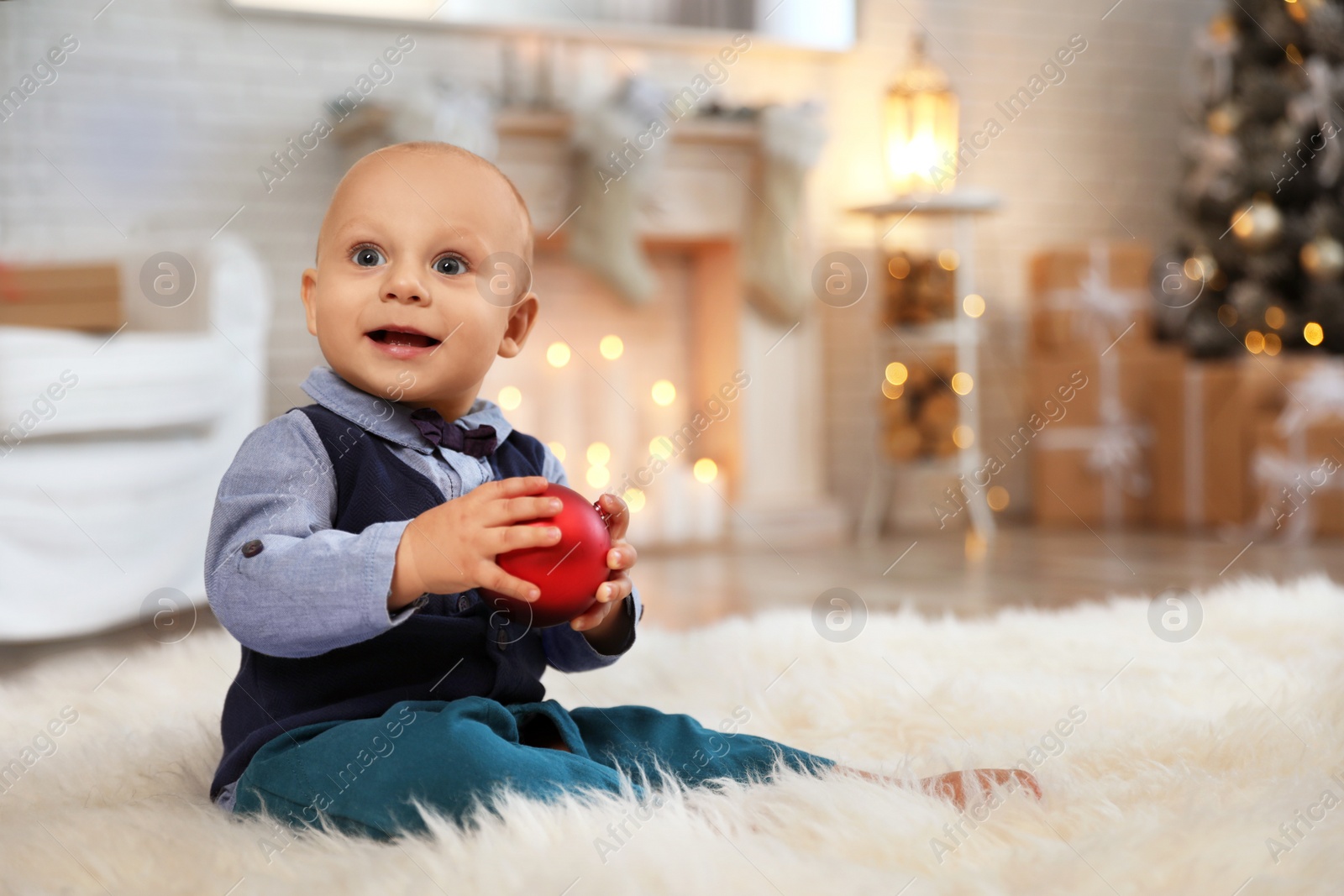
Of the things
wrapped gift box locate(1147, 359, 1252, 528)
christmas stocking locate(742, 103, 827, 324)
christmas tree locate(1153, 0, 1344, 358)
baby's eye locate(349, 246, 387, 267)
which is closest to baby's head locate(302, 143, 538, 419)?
baby's eye locate(349, 246, 387, 267)

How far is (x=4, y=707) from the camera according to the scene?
1.38 m

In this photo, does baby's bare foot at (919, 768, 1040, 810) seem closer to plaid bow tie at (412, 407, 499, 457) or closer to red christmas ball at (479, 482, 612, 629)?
red christmas ball at (479, 482, 612, 629)

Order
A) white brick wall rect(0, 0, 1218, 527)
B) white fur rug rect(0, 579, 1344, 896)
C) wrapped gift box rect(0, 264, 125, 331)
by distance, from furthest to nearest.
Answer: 1. white brick wall rect(0, 0, 1218, 527)
2. wrapped gift box rect(0, 264, 125, 331)
3. white fur rug rect(0, 579, 1344, 896)

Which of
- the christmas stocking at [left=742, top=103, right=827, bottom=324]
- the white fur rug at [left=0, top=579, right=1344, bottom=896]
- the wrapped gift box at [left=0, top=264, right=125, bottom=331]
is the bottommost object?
the white fur rug at [left=0, top=579, right=1344, bottom=896]

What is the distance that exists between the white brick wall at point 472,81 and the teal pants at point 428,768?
238 cm

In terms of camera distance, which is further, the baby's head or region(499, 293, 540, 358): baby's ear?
region(499, 293, 540, 358): baby's ear

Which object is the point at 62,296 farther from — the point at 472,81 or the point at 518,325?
the point at 518,325

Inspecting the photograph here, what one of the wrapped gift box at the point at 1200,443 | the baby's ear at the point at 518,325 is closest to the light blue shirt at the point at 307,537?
the baby's ear at the point at 518,325

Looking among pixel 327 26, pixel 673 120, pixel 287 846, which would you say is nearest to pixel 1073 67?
pixel 673 120

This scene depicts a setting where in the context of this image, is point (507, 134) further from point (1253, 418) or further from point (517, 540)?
point (517, 540)

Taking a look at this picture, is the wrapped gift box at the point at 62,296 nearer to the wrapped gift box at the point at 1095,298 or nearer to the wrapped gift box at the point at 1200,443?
the wrapped gift box at the point at 1095,298

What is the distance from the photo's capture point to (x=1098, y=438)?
382 centimetres

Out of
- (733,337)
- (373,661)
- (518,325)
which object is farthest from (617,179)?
(373,661)

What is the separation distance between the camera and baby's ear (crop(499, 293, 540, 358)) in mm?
1044
